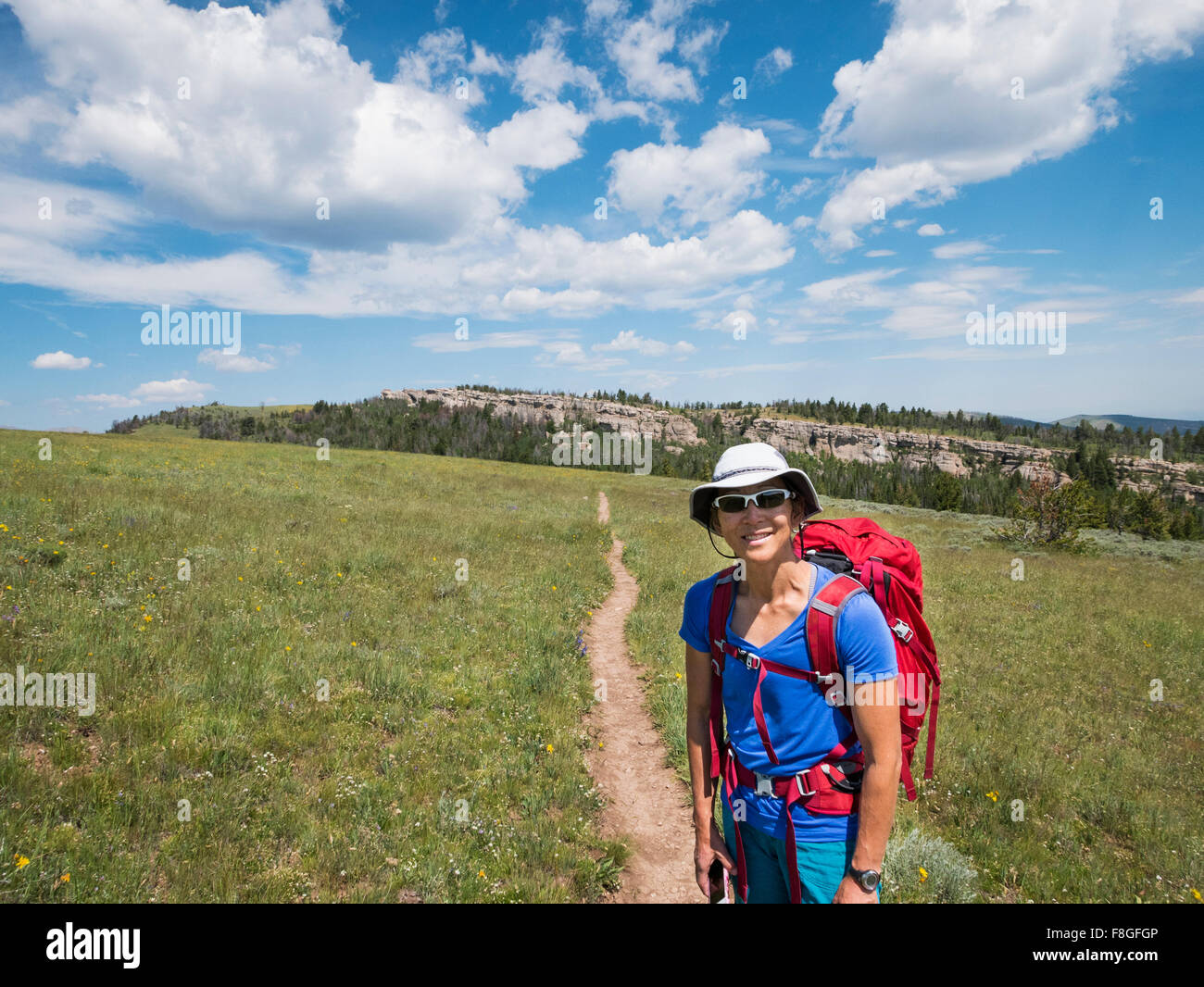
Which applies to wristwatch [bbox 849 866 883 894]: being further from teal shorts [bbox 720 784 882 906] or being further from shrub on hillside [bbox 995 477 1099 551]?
shrub on hillside [bbox 995 477 1099 551]

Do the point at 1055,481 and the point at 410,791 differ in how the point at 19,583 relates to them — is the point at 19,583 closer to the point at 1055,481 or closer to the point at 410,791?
the point at 410,791

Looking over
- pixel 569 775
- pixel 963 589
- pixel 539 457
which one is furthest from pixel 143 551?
pixel 539 457

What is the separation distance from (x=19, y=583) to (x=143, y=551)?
7.57 feet

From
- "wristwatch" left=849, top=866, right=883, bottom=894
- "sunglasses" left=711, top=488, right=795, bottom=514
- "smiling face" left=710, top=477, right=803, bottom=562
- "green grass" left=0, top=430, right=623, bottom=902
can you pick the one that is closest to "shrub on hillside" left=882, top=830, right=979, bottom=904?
"green grass" left=0, top=430, right=623, bottom=902

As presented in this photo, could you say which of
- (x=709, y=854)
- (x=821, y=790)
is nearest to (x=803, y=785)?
(x=821, y=790)

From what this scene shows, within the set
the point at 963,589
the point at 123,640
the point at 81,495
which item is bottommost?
the point at 963,589

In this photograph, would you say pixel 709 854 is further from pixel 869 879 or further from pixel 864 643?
pixel 864 643

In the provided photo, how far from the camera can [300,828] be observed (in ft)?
15.3

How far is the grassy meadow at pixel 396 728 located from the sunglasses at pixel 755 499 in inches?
149

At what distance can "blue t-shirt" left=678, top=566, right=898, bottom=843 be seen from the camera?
7.89 ft

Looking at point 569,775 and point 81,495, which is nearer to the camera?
point 569,775

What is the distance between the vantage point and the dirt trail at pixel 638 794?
488 centimetres

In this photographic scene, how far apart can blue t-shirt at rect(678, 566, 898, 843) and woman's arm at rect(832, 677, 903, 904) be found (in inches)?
2.9

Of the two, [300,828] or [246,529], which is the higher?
[246,529]
